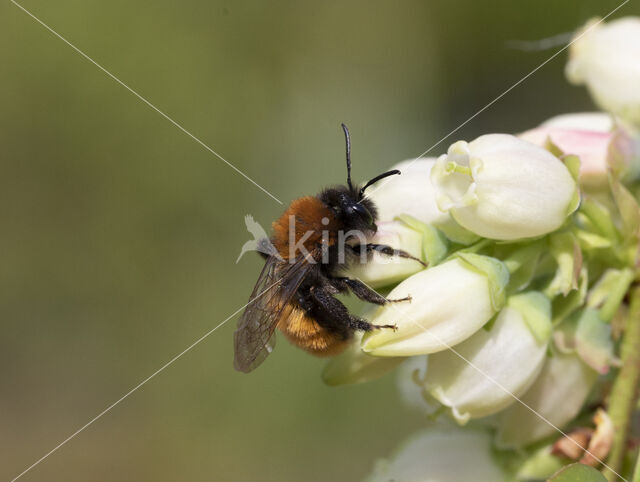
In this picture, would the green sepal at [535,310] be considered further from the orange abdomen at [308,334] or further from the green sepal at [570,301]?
the orange abdomen at [308,334]

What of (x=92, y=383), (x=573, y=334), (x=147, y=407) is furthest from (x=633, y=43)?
(x=92, y=383)

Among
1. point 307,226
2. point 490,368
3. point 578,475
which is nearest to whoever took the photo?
point 578,475

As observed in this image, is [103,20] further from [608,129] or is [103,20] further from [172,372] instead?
[608,129]

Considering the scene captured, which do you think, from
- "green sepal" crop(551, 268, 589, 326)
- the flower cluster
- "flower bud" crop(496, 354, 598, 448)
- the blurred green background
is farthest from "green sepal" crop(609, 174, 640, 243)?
the blurred green background

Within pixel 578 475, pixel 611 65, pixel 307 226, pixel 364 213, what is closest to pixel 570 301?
pixel 578 475

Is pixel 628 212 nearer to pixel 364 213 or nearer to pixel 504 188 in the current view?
pixel 504 188

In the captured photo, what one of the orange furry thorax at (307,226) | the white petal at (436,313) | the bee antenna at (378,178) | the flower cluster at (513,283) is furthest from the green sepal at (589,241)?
the orange furry thorax at (307,226)

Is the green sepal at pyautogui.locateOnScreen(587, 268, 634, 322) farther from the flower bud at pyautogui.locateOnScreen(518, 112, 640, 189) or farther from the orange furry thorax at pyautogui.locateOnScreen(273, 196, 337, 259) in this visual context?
the orange furry thorax at pyautogui.locateOnScreen(273, 196, 337, 259)
